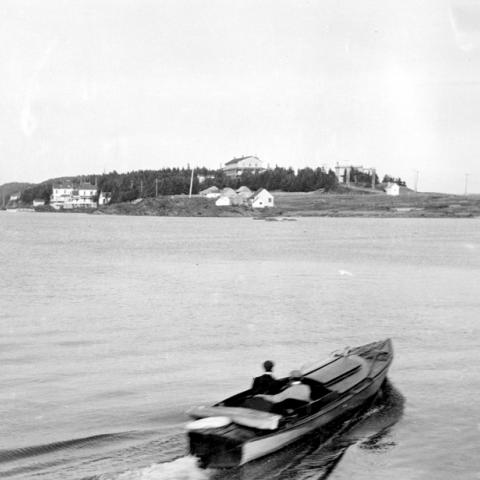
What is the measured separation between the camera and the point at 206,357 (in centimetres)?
2875

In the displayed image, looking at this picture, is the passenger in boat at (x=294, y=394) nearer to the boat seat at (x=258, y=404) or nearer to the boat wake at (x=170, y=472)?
the boat seat at (x=258, y=404)

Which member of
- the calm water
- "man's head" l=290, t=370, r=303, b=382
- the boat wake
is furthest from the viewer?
"man's head" l=290, t=370, r=303, b=382

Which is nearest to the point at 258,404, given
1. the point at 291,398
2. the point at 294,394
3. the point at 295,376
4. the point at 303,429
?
the point at 291,398

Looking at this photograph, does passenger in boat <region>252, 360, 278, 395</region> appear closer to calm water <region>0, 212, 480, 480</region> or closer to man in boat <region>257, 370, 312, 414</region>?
man in boat <region>257, 370, 312, 414</region>

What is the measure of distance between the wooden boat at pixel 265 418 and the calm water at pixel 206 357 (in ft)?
1.33

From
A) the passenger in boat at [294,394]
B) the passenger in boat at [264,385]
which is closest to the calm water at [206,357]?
the passenger in boat at [294,394]

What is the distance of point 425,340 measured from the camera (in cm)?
3269

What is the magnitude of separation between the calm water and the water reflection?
48 millimetres

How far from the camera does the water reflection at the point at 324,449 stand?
16578mm

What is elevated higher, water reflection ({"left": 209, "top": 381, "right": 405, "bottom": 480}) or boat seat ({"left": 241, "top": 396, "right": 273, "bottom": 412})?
boat seat ({"left": 241, "top": 396, "right": 273, "bottom": 412})

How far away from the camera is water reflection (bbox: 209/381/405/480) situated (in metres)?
16.6

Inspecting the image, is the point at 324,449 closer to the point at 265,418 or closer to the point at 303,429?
the point at 303,429

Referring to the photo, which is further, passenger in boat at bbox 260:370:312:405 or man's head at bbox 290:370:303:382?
man's head at bbox 290:370:303:382

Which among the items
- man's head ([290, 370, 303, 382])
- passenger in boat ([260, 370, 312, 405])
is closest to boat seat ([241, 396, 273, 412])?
passenger in boat ([260, 370, 312, 405])
